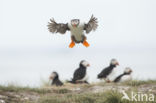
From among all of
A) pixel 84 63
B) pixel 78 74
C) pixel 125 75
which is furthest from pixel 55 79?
pixel 125 75

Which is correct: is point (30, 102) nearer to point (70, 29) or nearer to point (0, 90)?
point (0, 90)

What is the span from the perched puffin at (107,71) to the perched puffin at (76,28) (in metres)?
6.18

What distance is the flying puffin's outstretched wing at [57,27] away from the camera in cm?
1015

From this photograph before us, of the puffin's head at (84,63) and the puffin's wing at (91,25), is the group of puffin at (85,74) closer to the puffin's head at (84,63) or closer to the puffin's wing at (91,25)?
the puffin's head at (84,63)

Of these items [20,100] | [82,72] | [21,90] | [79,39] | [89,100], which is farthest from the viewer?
[82,72]

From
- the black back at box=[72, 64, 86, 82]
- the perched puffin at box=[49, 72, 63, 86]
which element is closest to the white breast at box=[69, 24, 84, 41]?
the perched puffin at box=[49, 72, 63, 86]

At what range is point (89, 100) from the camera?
11.0 metres

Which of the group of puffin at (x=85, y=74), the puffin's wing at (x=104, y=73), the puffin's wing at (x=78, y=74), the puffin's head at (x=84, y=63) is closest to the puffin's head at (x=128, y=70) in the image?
the group of puffin at (x=85, y=74)

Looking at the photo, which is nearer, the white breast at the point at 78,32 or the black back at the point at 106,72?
the white breast at the point at 78,32

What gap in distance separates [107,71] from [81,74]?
1.21 meters

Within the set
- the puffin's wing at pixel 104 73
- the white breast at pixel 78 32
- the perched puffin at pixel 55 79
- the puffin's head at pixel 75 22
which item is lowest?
the perched puffin at pixel 55 79

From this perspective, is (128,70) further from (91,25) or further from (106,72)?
(91,25)

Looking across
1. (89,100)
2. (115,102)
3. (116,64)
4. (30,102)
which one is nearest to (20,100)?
(30,102)

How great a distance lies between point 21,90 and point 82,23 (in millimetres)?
4216
